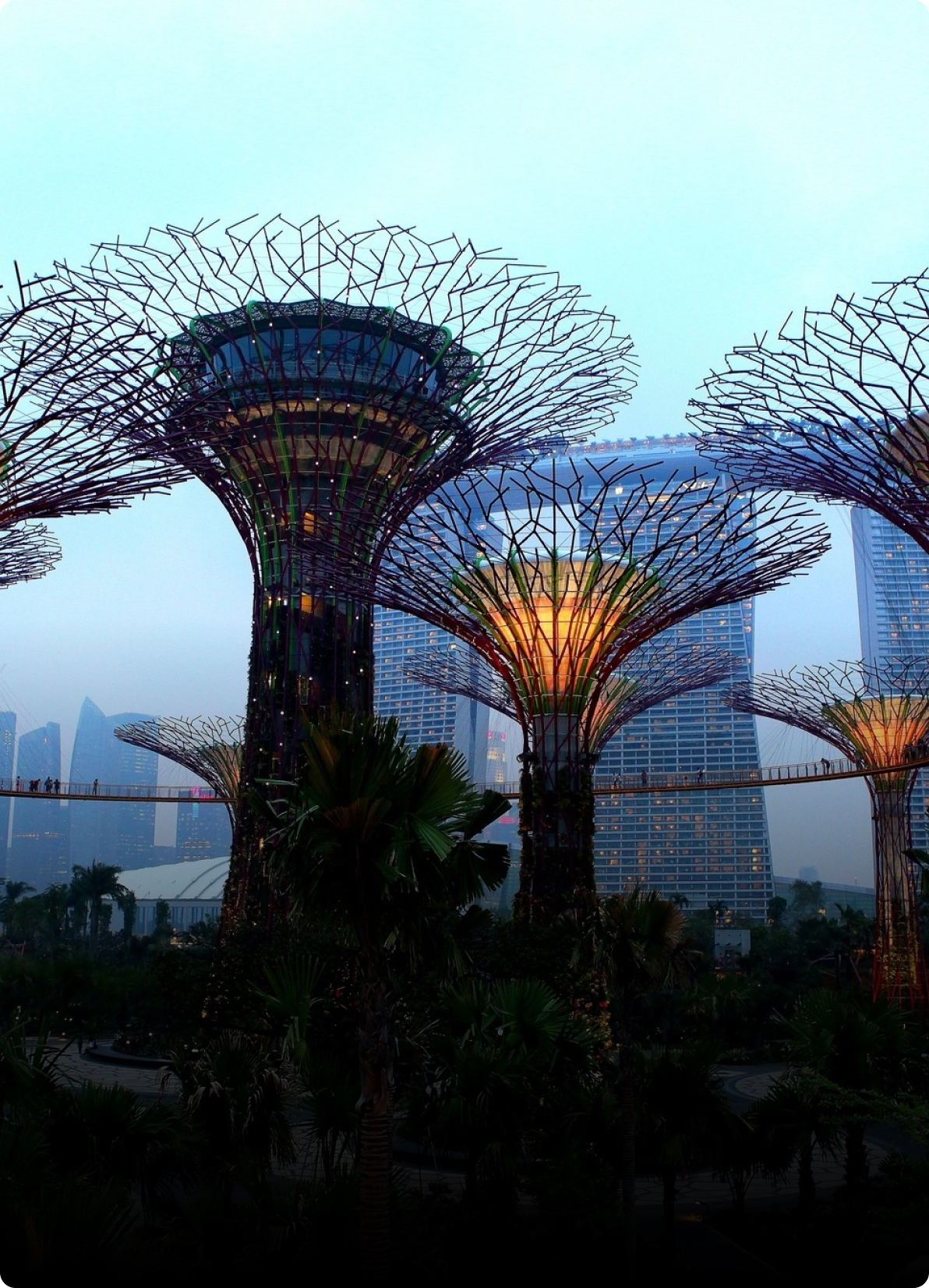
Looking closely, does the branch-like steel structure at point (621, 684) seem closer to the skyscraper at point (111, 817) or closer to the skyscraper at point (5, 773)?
the skyscraper at point (5, 773)

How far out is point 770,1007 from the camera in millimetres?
30484

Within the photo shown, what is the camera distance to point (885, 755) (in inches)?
1149

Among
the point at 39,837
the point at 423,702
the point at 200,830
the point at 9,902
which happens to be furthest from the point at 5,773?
the point at 9,902

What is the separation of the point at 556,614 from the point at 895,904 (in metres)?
13.7

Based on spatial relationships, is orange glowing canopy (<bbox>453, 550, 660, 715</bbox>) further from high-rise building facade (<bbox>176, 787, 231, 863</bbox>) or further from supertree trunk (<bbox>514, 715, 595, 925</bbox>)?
high-rise building facade (<bbox>176, 787, 231, 863</bbox>)

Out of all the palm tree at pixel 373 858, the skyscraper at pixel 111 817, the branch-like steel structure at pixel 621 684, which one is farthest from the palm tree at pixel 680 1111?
the skyscraper at pixel 111 817

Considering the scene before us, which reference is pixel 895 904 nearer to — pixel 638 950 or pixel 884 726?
pixel 884 726

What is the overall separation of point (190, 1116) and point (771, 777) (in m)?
24.4

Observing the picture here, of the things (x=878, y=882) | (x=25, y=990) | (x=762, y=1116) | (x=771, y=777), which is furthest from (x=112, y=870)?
(x=762, y=1116)

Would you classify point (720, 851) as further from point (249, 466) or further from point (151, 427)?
point (151, 427)

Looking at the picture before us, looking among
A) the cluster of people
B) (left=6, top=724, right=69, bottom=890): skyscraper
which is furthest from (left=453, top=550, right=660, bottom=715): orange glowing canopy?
(left=6, top=724, right=69, bottom=890): skyscraper

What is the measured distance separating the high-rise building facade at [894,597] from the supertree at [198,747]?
3490 centimetres

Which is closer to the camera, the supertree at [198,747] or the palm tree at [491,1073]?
the palm tree at [491,1073]

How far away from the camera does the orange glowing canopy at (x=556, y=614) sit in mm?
19203
